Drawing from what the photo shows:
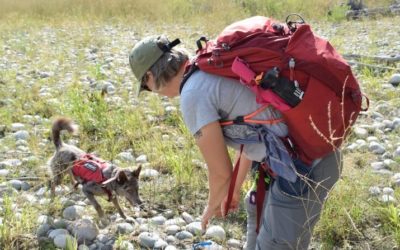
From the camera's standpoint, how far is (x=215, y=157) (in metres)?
2.74

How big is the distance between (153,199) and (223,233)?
3.11ft

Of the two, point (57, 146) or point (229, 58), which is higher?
point (229, 58)

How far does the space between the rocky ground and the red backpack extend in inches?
63.2

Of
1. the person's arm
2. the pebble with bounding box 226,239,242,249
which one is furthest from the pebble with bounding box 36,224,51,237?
the person's arm

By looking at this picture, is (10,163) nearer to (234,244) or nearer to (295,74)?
(234,244)

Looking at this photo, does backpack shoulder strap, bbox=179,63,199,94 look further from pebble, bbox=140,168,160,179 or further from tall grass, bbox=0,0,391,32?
tall grass, bbox=0,0,391,32

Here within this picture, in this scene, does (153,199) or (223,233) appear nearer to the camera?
(223,233)

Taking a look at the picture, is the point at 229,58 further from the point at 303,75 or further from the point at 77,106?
the point at 77,106

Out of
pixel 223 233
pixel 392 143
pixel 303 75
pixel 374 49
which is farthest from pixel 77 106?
pixel 374 49

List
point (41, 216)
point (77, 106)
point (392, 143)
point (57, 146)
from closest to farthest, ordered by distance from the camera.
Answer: point (41, 216)
point (57, 146)
point (392, 143)
point (77, 106)

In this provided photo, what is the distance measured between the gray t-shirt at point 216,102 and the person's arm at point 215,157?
48mm

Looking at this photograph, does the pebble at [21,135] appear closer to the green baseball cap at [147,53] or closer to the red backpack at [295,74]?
the green baseball cap at [147,53]

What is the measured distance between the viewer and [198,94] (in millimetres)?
2654

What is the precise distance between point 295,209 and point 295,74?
808 millimetres
